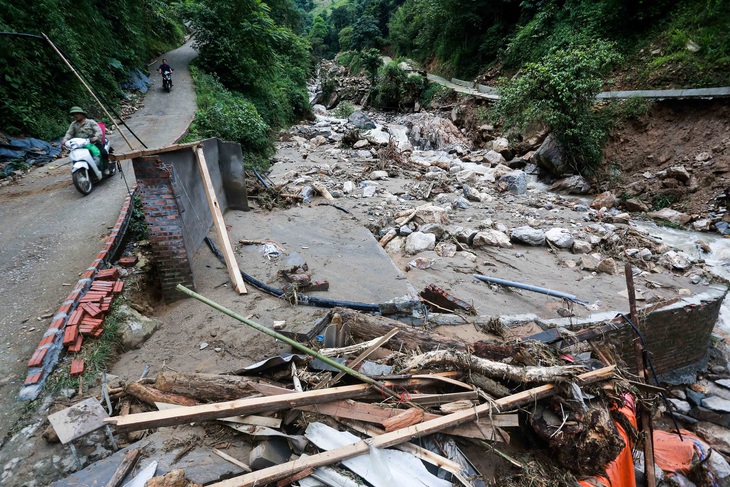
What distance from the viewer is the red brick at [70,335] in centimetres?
293

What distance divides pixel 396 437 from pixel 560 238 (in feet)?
18.2

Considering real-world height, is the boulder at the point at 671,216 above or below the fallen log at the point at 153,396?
below

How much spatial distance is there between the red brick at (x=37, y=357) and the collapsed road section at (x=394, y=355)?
0.49 meters

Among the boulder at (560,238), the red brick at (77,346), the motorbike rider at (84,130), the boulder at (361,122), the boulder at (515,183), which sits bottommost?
the boulder at (515,183)

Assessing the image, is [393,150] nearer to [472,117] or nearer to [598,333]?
[472,117]

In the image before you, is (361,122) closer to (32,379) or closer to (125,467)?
(32,379)

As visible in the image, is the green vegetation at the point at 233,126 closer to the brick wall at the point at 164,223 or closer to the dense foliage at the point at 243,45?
the dense foliage at the point at 243,45

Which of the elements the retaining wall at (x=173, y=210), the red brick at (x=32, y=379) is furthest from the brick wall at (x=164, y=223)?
the red brick at (x=32, y=379)

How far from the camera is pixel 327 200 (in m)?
8.21

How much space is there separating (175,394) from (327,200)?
614 centimetres

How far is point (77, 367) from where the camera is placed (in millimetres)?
2787

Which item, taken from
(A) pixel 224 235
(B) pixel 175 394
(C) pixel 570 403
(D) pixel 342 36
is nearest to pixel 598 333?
(C) pixel 570 403

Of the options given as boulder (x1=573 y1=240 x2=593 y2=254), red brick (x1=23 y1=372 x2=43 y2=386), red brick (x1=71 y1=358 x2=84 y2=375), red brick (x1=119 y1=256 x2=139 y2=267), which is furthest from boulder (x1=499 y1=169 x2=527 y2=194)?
red brick (x1=23 y1=372 x2=43 y2=386)

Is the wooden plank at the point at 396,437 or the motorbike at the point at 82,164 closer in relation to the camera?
the wooden plank at the point at 396,437
